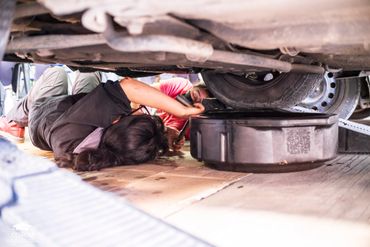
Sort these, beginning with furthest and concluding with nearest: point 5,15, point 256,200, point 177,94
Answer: point 177,94, point 256,200, point 5,15

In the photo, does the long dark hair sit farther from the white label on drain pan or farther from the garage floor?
the white label on drain pan

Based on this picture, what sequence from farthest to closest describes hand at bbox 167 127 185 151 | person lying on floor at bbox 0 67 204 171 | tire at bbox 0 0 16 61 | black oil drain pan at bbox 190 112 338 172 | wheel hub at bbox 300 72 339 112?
1. wheel hub at bbox 300 72 339 112
2. hand at bbox 167 127 185 151
3. person lying on floor at bbox 0 67 204 171
4. black oil drain pan at bbox 190 112 338 172
5. tire at bbox 0 0 16 61

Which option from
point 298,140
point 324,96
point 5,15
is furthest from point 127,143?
point 324,96

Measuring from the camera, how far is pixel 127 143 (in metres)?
2.07

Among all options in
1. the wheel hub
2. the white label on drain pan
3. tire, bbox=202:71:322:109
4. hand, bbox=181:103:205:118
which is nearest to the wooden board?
the white label on drain pan

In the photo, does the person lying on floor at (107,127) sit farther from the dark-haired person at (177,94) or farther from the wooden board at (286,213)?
the wooden board at (286,213)

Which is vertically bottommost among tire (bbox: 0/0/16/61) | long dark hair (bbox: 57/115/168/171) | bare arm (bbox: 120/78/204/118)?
long dark hair (bbox: 57/115/168/171)

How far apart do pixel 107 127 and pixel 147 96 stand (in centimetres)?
27

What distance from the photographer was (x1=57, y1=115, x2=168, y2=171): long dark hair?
1993mm

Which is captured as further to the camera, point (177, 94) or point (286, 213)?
point (177, 94)

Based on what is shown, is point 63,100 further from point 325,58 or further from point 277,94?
point 325,58

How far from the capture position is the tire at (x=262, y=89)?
2.04 m

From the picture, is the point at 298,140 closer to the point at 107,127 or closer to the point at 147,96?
the point at 147,96

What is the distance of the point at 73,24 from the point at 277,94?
4.09 feet
